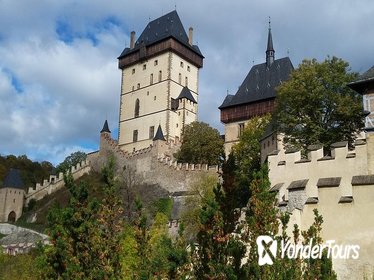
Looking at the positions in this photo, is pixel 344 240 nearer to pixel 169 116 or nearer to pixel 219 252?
pixel 219 252

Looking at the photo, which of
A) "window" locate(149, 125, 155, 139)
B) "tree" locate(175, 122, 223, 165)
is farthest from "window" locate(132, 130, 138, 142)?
"tree" locate(175, 122, 223, 165)

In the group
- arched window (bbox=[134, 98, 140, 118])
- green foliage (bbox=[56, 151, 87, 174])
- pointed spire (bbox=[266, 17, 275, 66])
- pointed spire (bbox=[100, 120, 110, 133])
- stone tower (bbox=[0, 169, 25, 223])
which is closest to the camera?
pointed spire (bbox=[266, 17, 275, 66])

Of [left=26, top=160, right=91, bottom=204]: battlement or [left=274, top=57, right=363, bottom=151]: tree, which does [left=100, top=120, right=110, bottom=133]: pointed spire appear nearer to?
[left=26, top=160, right=91, bottom=204]: battlement

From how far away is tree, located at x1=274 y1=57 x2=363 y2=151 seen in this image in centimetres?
2678

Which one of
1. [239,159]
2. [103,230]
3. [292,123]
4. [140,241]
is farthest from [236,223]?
[239,159]

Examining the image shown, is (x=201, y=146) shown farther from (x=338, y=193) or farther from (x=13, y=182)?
(x=338, y=193)

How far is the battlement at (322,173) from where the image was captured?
1711cm

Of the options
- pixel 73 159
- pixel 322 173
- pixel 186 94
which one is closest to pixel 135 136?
pixel 186 94

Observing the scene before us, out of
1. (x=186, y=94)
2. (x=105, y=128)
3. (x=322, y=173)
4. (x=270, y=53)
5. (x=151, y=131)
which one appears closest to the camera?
(x=322, y=173)

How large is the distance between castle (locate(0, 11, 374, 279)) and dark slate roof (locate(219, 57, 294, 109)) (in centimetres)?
10

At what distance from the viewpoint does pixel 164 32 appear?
58.7 metres

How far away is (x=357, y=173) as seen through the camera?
1781 cm

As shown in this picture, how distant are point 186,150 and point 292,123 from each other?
19443 millimetres

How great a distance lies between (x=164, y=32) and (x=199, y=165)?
22.3 metres
